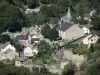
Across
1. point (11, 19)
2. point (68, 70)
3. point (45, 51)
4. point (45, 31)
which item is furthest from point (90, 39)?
point (11, 19)

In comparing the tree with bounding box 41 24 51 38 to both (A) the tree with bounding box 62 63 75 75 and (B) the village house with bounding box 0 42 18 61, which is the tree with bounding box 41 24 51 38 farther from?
(A) the tree with bounding box 62 63 75 75

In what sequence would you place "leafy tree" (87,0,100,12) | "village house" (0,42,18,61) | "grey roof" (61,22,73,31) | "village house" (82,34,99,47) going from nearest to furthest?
1. "village house" (82,34,99,47)
2. "village house" (0,42,18,61)
3. "grey roof" (61,22,73,31)
4. "leafy tree" (87,0,100,12)

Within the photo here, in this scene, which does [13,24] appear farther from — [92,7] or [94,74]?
[94,74]

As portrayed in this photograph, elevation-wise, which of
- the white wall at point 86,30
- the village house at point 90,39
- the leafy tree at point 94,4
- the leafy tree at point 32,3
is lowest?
the village house at point 90,39

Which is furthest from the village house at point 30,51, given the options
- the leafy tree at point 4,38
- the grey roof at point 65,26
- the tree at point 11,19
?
the tree at point 11,19

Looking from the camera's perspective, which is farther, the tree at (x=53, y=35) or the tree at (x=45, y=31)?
the tree at (x=45, y=31)

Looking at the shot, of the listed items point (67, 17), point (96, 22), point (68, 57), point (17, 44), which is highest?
point (67, 17)

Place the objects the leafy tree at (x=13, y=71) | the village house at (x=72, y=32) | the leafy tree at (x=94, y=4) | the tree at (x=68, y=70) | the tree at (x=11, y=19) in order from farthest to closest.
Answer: the leafy tree at (x=94, y=4)
the tree at (x=11, y=19)
the village house at (x=72, y=32)
the tree at (x=68, y=70)
the leafy tree at (x=13, y=71)

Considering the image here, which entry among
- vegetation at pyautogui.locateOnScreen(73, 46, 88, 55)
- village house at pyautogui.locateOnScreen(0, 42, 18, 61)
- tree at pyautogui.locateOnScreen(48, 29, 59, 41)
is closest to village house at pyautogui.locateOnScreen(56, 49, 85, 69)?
vegetation at pyautogui.locateOnScreen(73, 46, 88, 55)

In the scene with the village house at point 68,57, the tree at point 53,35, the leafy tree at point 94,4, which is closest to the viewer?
the village house at point 68,57

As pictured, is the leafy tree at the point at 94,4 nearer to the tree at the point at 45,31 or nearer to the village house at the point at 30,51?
the tree at the point at 45,31

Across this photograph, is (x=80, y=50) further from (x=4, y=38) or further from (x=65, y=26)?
(x=4, y=38)

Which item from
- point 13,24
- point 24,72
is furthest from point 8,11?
point 24,72

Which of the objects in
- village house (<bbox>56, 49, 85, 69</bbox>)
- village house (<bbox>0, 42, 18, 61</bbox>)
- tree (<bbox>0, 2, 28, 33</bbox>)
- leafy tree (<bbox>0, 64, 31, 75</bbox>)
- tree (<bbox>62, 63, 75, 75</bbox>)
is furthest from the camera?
tree (<bbox>0, 2, 28, 33</bbox>)
